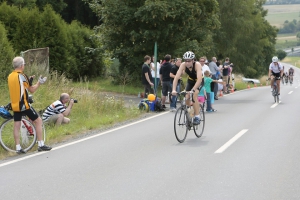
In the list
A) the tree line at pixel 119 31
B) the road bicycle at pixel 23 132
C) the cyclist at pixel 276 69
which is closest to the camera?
the road bicycle at pixel 23 132

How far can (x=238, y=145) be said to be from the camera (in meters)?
12.0

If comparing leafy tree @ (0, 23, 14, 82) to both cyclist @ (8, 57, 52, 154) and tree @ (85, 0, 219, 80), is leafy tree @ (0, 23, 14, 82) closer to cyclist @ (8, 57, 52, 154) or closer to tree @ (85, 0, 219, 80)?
tree @ (85, 0, 219, 80)

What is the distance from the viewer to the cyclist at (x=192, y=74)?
12477mm

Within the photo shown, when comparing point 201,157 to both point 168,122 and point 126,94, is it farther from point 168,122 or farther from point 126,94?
point 126,94

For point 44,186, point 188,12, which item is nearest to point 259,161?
point 44,186

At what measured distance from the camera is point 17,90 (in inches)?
424

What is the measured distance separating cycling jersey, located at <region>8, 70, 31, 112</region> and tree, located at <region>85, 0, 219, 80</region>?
53.1 feet

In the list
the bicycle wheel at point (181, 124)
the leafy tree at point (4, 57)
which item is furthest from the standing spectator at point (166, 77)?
the bicycle wheel at point (181, 124)

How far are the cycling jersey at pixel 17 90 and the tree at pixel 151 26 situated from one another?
16181 mm

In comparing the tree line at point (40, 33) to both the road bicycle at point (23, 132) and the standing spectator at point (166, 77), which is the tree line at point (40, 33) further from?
the road bicycle at point (23, 132)

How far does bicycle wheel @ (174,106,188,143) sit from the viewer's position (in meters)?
12.4

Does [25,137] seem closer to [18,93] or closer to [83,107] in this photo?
[18,93]

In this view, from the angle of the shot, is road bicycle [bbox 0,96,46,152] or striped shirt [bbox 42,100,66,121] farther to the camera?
striped shirt [bbox 42,100,66,121]

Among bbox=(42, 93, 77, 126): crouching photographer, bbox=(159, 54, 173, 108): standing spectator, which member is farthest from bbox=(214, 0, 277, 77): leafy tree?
bbox=(42, 93, 77, 126): crouching photographer
